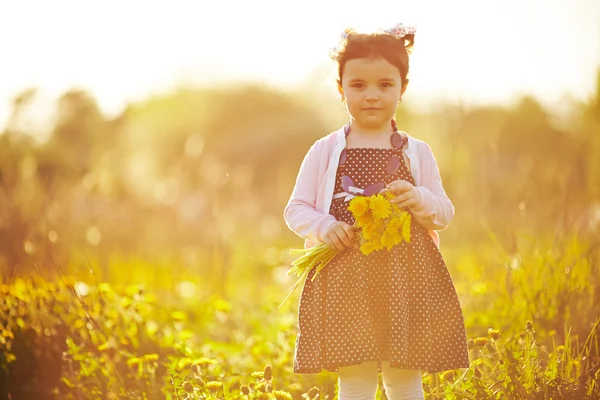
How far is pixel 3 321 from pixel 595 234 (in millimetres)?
3256

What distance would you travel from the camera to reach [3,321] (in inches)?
146

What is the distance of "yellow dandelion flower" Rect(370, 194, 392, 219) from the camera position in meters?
2.55

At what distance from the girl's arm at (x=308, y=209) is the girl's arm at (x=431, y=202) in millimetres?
330

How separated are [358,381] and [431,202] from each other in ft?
2.35

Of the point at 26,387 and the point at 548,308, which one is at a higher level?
the point at 548,308

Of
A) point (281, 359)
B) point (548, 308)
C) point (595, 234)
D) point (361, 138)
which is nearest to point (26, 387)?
point (281, 359)

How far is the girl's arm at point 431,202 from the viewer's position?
2697mm

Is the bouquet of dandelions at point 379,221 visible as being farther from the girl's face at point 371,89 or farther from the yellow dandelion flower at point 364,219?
the girl's face at point 371,89

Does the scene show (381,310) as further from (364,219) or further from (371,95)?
(371,95)

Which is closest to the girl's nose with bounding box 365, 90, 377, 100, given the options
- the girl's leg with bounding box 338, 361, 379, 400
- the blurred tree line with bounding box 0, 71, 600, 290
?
the girl's leg with bounding box 338, 361, 379, 400

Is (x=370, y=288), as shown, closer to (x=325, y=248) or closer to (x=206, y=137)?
(x=325, y=248)

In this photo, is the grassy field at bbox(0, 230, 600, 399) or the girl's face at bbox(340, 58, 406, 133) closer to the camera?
the girl's face at bbox(340, 58, 406, 133)

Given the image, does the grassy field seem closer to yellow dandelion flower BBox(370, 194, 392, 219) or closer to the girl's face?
yellow dandelion flower BBox(370, 194, 392, 219)

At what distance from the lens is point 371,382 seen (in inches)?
108
